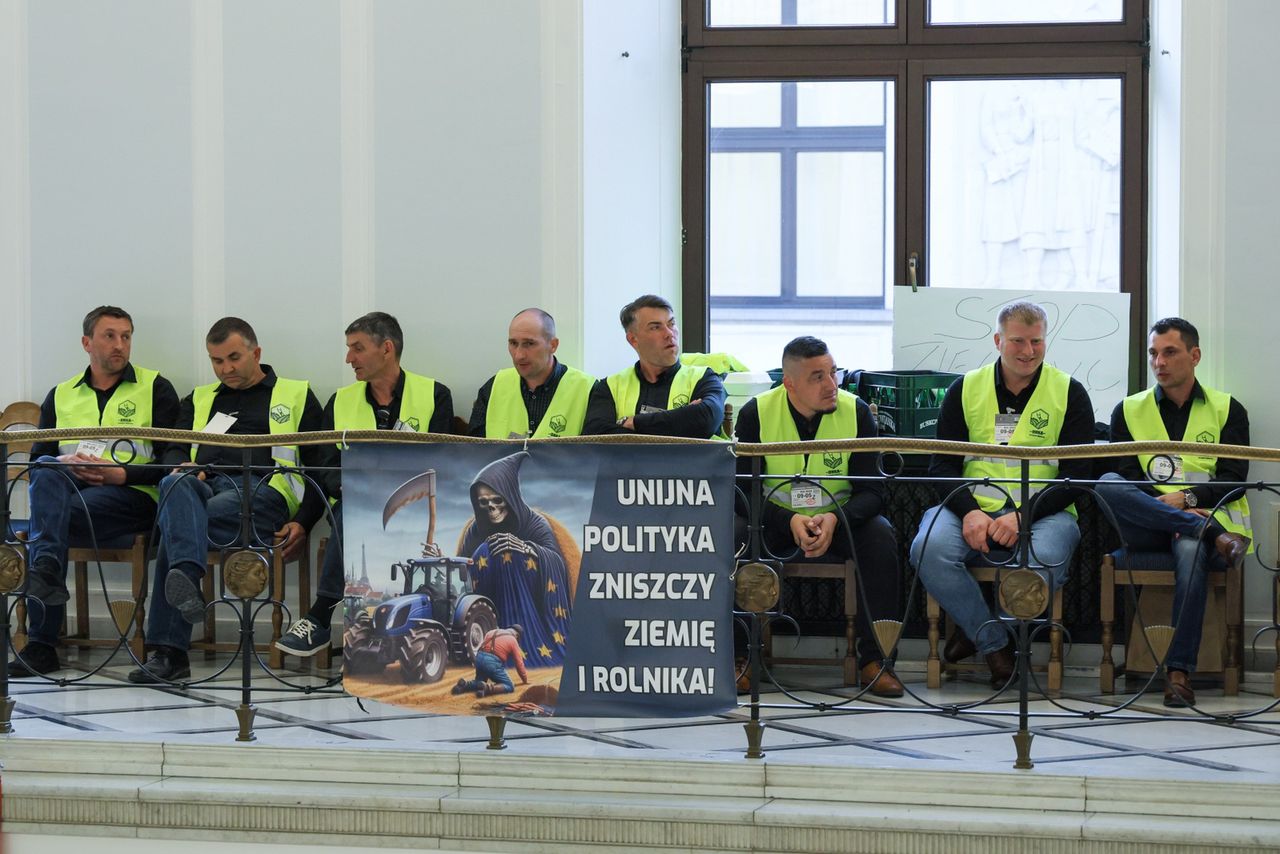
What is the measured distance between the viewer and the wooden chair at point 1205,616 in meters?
5.46

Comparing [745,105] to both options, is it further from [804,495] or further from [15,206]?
[15,206]

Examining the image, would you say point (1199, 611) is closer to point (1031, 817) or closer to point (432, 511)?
point (1031, 817)

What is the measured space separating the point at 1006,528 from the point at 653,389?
1.47 m

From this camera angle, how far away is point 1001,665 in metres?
5.55

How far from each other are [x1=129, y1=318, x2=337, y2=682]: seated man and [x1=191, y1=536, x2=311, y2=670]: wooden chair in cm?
8

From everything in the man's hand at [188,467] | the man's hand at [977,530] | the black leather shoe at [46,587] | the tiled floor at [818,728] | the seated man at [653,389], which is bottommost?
the tiled floor at [818,728]

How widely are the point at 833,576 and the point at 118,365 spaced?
3.10 m

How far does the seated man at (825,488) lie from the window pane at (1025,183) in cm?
185

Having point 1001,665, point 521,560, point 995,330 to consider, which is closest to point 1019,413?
point 1001,665

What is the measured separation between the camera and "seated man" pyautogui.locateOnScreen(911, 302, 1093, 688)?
17.8 ft

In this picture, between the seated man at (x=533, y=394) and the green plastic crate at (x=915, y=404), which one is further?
the green plastic crate at (x=915, y=404)

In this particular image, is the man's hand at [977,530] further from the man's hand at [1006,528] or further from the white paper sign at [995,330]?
the white paper sign at [995,330]

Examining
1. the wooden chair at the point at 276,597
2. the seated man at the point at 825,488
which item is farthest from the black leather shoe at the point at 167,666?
the seated man at the point at 825,488

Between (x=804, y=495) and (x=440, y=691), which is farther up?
(x=804, y=495)
